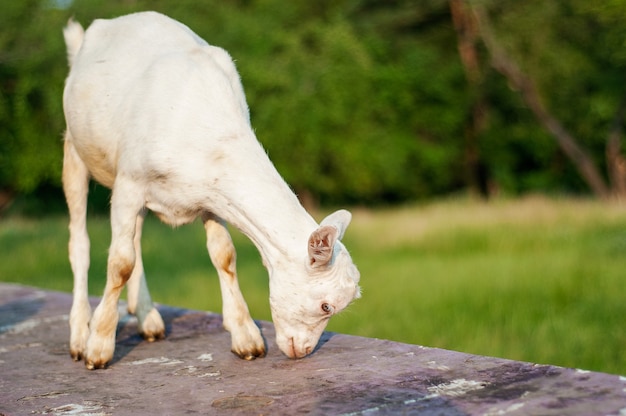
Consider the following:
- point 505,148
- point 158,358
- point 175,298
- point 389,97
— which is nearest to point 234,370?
point 158,358

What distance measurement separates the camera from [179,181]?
158 inches

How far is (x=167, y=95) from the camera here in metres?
4.18

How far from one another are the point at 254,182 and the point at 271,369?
821mm

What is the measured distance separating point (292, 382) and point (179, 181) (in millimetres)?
1046

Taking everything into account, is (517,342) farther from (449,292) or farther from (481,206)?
(481,206)

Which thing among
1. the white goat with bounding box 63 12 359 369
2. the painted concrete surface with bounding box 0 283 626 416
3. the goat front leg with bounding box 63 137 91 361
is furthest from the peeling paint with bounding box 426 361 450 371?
the goat front leg with bounding box 63 137 91 361

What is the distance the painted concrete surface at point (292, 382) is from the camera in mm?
3082

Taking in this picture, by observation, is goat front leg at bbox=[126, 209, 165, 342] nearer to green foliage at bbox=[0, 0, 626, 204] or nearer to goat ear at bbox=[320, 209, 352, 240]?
goat ear at bbox=[320, 209, 352, 240]

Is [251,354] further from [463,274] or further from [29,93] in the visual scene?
[29,93]

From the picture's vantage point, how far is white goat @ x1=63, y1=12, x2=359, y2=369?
369 centimetres

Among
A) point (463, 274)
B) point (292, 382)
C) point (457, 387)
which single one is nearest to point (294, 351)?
point (292, 382)

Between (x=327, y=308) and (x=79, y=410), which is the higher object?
(x=327, y=308)

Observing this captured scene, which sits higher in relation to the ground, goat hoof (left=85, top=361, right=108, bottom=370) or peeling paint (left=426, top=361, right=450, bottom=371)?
peeling paint (left=426, top=361, right=450, bottom=371)

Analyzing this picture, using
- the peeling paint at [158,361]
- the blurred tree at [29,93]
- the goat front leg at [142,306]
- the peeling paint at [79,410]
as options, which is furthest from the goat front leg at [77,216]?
the blurred tree at [29,93]
